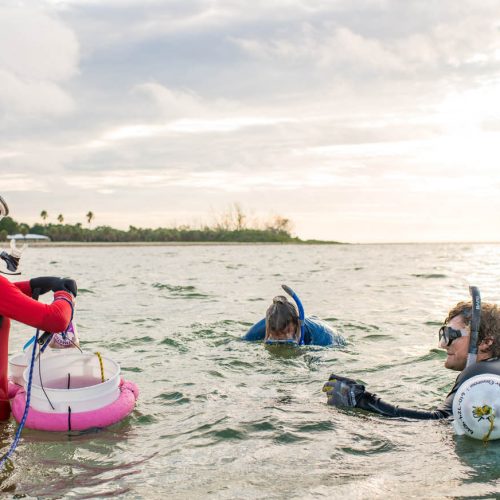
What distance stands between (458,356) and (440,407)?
64 cm

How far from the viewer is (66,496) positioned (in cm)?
400

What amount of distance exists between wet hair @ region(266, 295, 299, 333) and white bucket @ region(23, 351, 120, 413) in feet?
10.4

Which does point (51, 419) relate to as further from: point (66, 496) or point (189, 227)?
point (189, 227)

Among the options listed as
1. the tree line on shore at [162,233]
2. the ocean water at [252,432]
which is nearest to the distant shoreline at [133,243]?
the tree line on shore at [162,233]

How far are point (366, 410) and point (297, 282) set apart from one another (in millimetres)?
16288

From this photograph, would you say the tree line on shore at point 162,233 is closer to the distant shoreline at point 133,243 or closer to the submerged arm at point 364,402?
the distant shoreline at point 133,243

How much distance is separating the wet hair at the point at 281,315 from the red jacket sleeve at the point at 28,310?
4.20 meters

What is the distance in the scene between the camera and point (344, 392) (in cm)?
574

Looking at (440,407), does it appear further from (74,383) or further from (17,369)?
(17,369)

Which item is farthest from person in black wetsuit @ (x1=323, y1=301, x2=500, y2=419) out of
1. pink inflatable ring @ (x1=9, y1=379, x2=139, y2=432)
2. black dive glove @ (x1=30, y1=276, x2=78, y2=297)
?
black dive glove @ (x1=30, y1=276, x2=78, y2=297)

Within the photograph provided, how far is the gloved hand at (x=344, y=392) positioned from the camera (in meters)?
5.68

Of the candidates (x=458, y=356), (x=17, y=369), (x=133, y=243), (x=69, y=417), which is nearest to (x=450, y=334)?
(x=458, y=356)

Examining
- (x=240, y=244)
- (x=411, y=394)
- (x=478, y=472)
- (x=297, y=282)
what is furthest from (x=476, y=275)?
(x=240, y=244)

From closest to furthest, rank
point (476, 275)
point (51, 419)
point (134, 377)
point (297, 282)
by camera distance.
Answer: point (51, 419)
point (134, 377)
point (297, 282)
point (476, 275)
